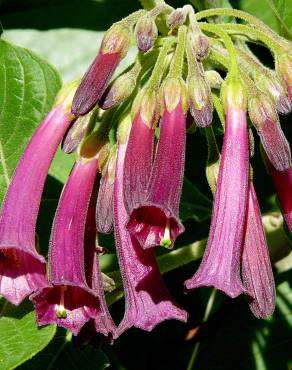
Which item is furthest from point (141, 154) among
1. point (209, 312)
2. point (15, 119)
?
point (209, 312)

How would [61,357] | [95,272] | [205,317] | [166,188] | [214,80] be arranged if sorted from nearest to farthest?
[166,188] < [95,272] < [214,80] < [61,357] < [205,317]

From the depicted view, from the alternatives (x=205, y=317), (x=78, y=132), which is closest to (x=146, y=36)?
(x=78, y=132)

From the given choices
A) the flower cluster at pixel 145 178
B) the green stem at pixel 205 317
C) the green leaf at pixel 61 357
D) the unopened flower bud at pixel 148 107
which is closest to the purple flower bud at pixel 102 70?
the flower cluster at pixel 145 178

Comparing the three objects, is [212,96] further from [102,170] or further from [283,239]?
[283,239]

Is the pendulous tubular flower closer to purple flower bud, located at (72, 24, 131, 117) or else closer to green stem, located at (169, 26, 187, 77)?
purple flower bud, located at (72, 24, 131, 117)

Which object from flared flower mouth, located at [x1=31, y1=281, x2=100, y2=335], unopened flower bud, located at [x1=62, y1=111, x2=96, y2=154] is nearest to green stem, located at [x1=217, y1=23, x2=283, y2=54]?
unopened flower bud, located at [x1=62, y1=111, x2=96, y2=154]

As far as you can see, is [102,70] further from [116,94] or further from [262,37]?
[262,37]
